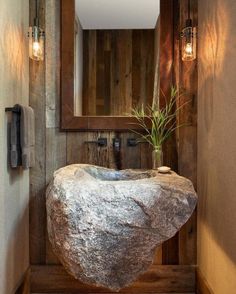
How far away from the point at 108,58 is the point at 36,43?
49 cm

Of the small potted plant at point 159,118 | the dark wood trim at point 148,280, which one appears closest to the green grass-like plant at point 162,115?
the small potted plant at point 159,118

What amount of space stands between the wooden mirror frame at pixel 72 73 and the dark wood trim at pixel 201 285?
112cm

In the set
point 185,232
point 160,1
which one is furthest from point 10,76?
point 185,232

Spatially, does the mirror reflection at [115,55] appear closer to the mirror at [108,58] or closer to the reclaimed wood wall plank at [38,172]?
the mirror at [108,58]

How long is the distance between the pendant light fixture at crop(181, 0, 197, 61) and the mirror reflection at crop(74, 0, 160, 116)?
0.19 meters

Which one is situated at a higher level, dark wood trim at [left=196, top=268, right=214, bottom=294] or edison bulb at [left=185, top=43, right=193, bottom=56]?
edison bulb at [left=185, top=43, right=193, bottom=56]

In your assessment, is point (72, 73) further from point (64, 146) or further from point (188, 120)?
point (188, 120)

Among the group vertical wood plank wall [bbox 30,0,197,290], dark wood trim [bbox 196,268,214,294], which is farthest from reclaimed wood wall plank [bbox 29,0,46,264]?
dark wood trim [bbox 196,268,214,294]

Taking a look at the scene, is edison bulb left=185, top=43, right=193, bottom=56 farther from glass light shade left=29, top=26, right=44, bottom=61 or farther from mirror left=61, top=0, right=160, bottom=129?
glass light shade left=29, top=26, right=44, bottom=61

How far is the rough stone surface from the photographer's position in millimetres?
1375

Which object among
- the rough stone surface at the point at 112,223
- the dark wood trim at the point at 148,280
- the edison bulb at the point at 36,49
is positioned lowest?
the dark wood trim at the point at 148,280

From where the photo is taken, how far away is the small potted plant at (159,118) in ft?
7.16

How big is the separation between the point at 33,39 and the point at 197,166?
1403 millimetres

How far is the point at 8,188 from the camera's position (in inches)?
71.1
